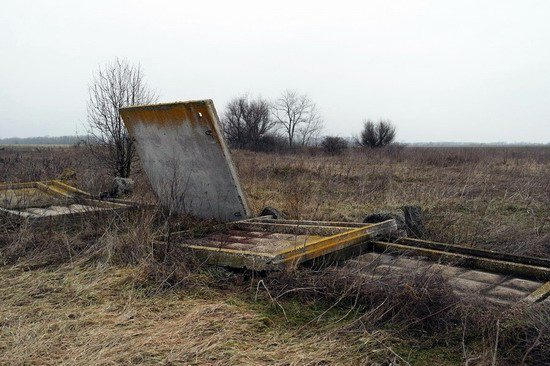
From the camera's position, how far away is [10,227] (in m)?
5.84

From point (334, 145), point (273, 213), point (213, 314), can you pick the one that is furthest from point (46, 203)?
point (334, 145)

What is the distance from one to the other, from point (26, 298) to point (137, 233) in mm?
1229

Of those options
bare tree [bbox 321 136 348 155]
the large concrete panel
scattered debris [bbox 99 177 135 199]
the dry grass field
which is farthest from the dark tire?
bare tree [bbox 321 136 348 155]

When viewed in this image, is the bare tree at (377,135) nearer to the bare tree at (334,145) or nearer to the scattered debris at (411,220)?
the bare tree at (334,145)

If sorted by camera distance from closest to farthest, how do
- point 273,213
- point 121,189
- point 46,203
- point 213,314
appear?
point 213,314, point 273,213, point 46,203, point 121,189

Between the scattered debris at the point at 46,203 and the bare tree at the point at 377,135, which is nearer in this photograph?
the scattered debris at the point at 46,203

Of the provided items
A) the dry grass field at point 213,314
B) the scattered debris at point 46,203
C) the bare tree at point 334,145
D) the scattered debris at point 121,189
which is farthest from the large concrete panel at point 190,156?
the bare tree at point 334,145

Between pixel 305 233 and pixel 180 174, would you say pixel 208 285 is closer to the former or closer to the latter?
pixel 305 233

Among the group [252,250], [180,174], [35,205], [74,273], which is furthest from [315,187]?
[74,273]

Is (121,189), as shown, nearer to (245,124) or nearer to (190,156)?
(190,156)

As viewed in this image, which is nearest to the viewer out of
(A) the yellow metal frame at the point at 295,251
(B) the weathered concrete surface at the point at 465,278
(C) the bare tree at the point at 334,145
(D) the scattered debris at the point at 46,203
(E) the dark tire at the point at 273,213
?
(B) the weathered concrete surface at the point at 465,278

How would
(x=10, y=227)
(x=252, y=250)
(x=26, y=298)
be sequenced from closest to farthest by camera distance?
(x=26, y=298) < (x=252, y=250) < (x=10, y=227)

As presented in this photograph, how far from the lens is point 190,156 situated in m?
6.14

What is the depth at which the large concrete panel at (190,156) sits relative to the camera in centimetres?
572
